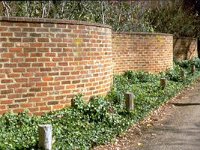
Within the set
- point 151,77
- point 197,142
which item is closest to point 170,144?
point 197,142

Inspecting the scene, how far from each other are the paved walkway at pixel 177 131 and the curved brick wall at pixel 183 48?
11.0m

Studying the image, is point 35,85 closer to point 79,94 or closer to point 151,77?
point 79,94

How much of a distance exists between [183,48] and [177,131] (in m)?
→ 14.7

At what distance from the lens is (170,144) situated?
6621 mm

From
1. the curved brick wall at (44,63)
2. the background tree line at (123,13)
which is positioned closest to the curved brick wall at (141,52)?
the background tree line at (123,13)

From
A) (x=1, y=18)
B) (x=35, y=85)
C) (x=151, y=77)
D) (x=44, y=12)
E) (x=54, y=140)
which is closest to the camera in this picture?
(x=54, y=140)

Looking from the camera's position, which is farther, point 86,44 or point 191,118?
point 191,118

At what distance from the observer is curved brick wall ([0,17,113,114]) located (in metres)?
6.68

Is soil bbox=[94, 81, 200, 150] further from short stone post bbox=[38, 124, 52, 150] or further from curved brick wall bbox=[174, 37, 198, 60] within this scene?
curved brick wall bbox=[174, 37, 198, 60]

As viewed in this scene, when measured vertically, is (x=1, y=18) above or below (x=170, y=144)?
above

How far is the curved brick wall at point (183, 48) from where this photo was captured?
21250 mm

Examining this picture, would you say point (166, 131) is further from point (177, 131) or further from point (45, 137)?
point (45, 137)

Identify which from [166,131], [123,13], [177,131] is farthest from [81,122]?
[123,13]

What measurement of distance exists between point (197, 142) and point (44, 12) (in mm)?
4937
